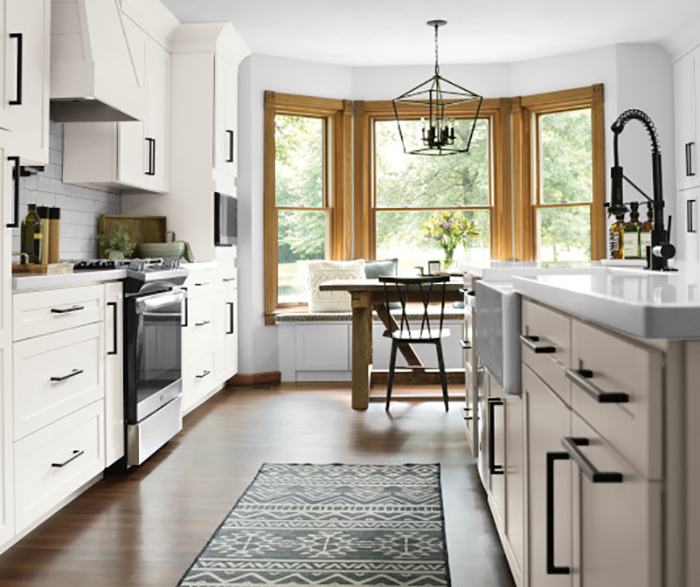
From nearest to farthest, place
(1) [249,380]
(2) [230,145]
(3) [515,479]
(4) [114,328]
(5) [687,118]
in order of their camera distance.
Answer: (3) [515,479]
(4) [114,328]
(5) [687,118]
(2) [230,145]
(1) [249,380]

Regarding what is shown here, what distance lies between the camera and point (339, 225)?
662cm

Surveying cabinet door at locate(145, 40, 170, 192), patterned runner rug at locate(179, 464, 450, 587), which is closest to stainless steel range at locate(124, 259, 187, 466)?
patterned runner rug at locate(179, 464, 450, 587)

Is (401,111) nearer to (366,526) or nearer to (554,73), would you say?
(554,73)

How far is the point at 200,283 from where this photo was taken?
15.8 ft

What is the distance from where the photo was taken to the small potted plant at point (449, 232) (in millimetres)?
6301

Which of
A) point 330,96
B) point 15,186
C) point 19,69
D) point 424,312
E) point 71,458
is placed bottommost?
point 71,458

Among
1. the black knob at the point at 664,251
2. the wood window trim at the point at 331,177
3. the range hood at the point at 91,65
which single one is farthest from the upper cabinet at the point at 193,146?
the black knob at the point at 664,251

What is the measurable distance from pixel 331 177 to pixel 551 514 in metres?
5.47

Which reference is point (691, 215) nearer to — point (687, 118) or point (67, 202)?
point (687, 118)

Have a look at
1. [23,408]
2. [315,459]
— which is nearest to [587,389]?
[23,408]

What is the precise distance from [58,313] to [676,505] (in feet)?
7.92

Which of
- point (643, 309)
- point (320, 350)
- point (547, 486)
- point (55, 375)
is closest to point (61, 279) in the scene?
point (55, 375)

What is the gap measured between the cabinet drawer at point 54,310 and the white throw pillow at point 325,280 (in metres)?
3.23

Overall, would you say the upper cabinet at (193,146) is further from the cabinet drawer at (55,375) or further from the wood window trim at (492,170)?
the cabinet drawer at (55,375)
